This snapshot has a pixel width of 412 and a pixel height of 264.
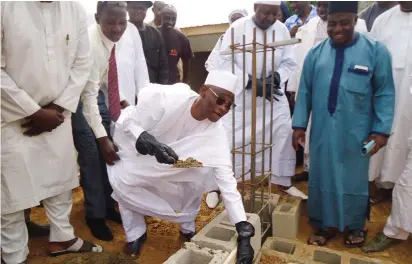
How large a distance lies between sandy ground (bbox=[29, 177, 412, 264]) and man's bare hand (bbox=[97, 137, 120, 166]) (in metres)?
0.72

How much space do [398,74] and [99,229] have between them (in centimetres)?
305

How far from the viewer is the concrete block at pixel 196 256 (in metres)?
2.06

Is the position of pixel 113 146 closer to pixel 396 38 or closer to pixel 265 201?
pixel 265 201

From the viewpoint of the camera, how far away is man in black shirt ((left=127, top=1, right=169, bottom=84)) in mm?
4000

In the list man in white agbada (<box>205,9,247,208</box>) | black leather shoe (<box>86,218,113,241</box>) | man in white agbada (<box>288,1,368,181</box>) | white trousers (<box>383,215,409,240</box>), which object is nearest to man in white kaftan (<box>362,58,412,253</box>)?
white trousers (<box>383,215,409,240</box>)

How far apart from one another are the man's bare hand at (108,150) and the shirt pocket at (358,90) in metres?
1.91

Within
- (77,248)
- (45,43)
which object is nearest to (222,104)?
(45,43)

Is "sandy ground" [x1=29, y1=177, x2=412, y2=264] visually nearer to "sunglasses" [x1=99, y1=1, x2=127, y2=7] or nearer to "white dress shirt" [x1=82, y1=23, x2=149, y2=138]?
"white dress shirt" [x1=82, y1=23, x2=149, y2=138]

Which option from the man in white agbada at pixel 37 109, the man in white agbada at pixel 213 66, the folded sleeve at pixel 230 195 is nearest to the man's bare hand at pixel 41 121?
the man in white agbada at pixel 37 109

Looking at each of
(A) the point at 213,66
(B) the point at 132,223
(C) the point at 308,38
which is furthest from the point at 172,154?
(C) the point at 308,38

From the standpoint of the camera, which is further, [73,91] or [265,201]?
[265,201]

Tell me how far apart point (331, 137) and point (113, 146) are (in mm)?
1792

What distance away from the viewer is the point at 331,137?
9.14 ft

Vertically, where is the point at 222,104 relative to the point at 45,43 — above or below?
below
